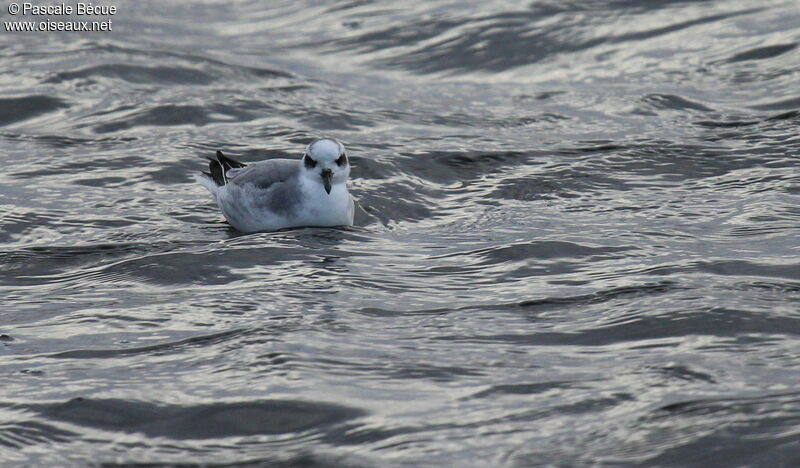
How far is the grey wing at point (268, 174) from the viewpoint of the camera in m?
9.53

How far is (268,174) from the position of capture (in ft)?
31.4

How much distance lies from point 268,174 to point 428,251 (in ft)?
5.25

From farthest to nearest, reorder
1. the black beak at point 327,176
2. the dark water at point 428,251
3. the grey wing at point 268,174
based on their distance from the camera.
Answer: the grey wing at point 268,174 → the black beak at point 327,176 → the dark water at point 428,251

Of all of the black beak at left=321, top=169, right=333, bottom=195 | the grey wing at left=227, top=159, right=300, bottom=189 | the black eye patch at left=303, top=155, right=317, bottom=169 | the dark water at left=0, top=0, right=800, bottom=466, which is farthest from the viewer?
the grey wing at left=227, top=159, right=300, bottom=189

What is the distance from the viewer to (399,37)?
1706 cm

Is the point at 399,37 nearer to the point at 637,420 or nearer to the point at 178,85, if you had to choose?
the point at 178,85

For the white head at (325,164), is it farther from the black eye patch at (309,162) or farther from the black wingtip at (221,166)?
the black wingtip at (221,166)

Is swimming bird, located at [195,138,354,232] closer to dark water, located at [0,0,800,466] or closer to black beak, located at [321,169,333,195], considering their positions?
black beak, located at [321,169,333,195]

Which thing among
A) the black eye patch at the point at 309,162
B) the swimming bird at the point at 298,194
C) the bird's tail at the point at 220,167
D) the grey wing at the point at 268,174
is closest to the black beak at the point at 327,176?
the swimming bird at the point at 298,194

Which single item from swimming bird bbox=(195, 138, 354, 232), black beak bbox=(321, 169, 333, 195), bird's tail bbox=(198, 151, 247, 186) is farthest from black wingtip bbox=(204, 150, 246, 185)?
black beak bbox=(321, 169, 333, 195)

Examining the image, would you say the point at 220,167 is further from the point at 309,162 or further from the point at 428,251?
the point at 428,251

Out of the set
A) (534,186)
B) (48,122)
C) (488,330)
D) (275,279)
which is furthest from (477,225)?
(48,122)

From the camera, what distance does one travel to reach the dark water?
5594 mm

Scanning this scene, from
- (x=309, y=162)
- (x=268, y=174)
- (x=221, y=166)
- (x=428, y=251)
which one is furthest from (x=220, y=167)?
(x=428, y=251)
